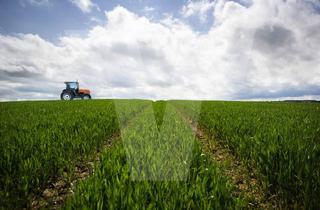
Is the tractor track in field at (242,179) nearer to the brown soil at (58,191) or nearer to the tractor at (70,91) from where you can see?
the brown soil at (58,191)

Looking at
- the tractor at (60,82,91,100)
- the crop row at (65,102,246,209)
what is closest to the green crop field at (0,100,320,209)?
the crop row at (65,102,246,209)

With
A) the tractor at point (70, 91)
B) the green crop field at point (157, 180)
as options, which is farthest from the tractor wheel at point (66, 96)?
the green crop field at point (157, 180)

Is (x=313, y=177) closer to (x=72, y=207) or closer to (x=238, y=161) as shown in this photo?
(x=238, y=161)

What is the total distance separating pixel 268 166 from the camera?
410 cm

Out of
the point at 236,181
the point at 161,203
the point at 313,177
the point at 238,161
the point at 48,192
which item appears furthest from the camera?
the point at 238,161

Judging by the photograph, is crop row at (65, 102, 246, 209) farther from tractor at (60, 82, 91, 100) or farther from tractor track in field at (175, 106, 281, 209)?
tractor at (60, 82, 91, 100)

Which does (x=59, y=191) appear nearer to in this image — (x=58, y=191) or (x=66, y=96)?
(x=58, y=191)

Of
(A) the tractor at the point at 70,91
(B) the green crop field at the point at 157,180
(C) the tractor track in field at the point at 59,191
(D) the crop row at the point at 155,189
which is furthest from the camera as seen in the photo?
(A) the tractor at the point at 70,91

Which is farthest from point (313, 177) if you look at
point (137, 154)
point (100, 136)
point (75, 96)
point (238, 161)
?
point (75, 96)

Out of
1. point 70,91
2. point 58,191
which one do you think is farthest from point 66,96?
point 58,191

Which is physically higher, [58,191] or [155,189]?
[155,189]

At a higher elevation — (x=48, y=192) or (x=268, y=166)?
(x=268, y=166)

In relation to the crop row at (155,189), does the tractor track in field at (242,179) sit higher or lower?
lower

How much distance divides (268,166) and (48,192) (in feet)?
12.8
